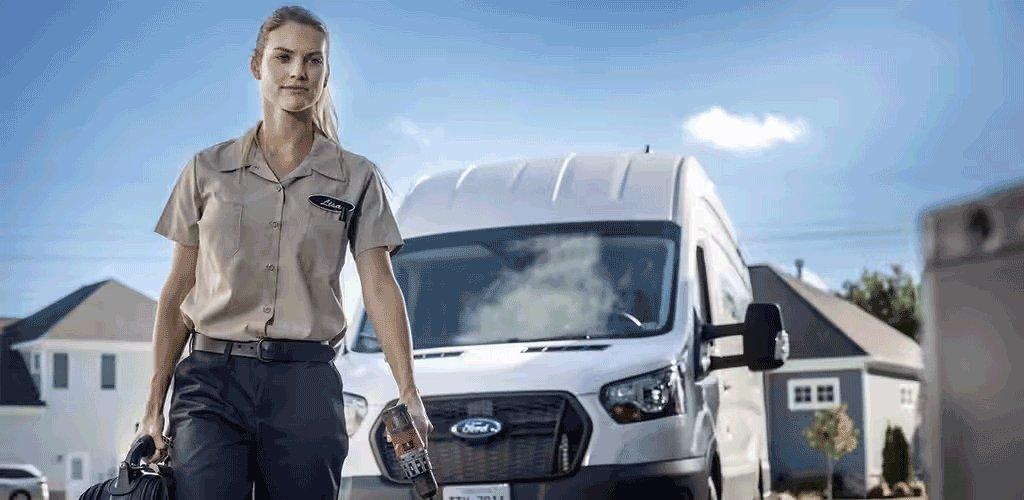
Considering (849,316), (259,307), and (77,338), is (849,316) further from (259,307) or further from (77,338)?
(259,307)

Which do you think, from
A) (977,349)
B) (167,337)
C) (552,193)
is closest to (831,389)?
(552,193)

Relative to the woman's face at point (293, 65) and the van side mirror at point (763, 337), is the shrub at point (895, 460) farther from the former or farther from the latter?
the woman's face at point (293, 65)

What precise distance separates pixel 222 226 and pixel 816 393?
44.9 metres

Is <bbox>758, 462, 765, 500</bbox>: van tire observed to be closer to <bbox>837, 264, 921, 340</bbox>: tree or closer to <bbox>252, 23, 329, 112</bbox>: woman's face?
<bbox>252, 23, 329, 112</bbox>: woman's face

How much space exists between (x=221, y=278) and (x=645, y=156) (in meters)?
5.37

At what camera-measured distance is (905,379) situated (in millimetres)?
51844

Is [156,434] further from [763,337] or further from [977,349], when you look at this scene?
[763,337]

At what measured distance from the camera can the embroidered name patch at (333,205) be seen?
355 centimetres

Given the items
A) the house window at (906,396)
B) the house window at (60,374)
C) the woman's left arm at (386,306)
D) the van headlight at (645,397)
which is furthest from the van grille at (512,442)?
the house window at (60,374)

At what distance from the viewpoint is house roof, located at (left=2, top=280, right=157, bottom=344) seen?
5191cm

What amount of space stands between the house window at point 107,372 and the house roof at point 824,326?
810 inches

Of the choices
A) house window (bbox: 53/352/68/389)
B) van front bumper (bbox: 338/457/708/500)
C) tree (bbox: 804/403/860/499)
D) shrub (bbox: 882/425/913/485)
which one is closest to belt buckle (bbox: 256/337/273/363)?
van front bumper (bbox: 338/457/708/500)

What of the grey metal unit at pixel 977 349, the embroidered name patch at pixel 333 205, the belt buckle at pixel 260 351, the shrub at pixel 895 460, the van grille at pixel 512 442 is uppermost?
the embroidered name patch at pixel 333 205

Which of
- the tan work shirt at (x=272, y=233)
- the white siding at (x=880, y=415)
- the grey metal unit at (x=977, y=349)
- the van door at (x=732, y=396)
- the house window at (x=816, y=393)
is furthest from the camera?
the house window at (x=816, y=393)
